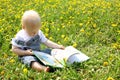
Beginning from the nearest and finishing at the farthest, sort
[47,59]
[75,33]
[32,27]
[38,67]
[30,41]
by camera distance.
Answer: [38,67], [47,59], [32,27], [30,41], [75,33]

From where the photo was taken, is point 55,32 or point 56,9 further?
point 56,9

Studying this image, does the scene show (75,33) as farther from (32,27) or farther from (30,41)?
(32,27)

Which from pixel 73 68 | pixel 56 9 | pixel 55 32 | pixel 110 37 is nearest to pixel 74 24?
pixel 55 32

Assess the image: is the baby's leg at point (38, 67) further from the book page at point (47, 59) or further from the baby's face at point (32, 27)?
the baby's face at point (32, 27)

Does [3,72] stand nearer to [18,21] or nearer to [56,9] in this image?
[18,21]

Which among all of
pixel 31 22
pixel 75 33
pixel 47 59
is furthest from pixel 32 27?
pixel 75 33

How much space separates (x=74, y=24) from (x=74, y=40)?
0.80 m

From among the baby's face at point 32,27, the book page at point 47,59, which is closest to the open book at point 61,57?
the book page at point 47,59

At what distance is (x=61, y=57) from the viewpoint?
166 inches

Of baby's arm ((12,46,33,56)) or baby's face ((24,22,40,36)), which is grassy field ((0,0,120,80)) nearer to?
baby's arm ((12,46,33,56))

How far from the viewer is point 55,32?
562 cm

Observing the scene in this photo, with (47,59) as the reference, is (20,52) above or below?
above

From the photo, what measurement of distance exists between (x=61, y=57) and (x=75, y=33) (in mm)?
1455

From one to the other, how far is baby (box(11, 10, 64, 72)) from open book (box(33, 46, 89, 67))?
0.25 feet
